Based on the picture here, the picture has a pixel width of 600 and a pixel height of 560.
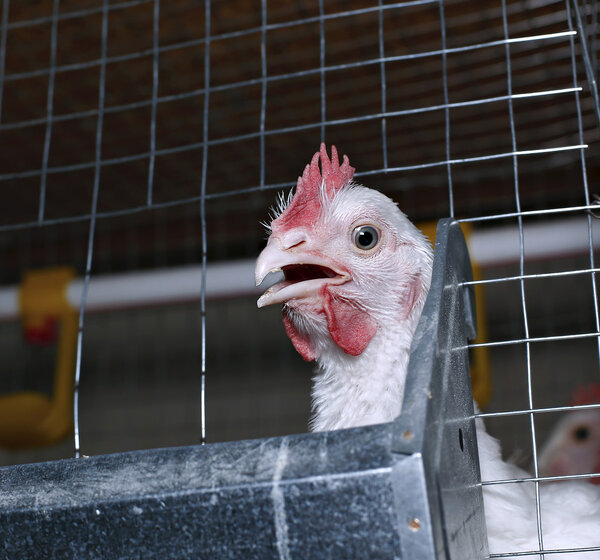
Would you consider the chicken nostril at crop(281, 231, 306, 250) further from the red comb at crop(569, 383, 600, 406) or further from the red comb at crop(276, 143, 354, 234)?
the red comb at crop(569, 383, 600, 406)

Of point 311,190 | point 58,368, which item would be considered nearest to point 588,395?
point 311,190

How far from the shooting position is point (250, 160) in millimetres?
→ 2562

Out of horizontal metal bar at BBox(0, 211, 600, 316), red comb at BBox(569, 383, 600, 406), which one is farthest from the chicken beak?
red comb at BBox(569, 383, 600, 406)

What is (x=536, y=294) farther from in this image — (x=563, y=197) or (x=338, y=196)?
(x=338, y=196)

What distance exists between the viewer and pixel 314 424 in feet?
3.94

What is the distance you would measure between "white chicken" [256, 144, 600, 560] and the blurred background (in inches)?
3.1

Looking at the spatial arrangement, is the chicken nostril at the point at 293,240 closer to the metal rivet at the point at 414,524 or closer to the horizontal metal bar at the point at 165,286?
the metal rivet at the point at 414,524

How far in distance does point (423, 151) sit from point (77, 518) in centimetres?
211

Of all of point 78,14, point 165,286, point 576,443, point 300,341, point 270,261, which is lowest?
point 576,443

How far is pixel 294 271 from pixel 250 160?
141 centimetres

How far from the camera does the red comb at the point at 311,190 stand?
1.17m

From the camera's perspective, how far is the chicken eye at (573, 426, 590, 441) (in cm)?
238

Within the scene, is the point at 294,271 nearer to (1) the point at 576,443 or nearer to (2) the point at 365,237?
(2) the point at 365,237

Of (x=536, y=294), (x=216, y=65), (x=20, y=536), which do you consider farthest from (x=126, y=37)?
(x=536, y=294)
